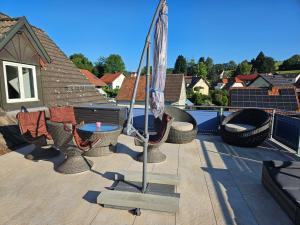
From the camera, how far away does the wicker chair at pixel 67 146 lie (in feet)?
12.8

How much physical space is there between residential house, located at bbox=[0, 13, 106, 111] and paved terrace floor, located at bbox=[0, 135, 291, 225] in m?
1.86

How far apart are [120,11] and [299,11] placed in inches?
290

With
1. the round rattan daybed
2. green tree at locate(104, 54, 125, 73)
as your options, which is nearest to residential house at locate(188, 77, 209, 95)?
green tree at locate(104, 54, 125, 73)

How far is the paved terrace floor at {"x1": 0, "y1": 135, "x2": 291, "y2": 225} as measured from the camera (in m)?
2.71

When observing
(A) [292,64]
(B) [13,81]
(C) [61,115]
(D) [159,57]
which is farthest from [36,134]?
(A) [292,64]

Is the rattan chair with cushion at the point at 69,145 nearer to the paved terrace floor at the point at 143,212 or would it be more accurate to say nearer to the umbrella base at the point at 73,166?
the umbrella base at the point at 73,166

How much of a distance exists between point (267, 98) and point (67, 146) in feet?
37.6

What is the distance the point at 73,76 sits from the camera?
959cm

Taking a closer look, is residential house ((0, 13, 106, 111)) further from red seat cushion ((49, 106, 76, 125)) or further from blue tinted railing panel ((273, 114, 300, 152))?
blue tinted railing panel ((273, 114, 300, 152))

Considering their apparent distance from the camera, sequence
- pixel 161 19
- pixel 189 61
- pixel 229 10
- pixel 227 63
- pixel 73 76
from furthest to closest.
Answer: pixel 227 63, pixel 189 61, pixel 73 76, pixel 229 10, pixel 161 19

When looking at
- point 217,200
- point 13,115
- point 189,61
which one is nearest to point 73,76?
point 13,115

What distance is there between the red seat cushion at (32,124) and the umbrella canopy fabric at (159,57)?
2.97m

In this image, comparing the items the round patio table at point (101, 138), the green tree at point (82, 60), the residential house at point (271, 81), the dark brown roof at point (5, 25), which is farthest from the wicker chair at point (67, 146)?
the green tree at point (82, 60)

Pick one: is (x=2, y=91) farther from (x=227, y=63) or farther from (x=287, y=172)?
(x=227, y=63)
